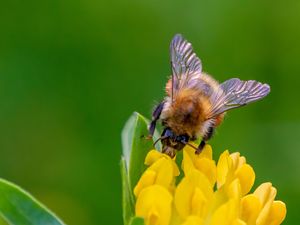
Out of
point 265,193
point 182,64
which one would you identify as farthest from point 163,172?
point 182,64

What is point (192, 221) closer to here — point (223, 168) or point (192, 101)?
point (223, 168)

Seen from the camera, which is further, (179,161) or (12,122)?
(12,122)

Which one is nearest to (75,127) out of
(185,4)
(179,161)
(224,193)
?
(185,4)

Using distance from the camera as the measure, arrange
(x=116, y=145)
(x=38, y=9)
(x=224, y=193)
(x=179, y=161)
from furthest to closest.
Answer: (x=38, y=9)
(x=116, y=145)
(x=179, y=161)
(x=224, y=193)

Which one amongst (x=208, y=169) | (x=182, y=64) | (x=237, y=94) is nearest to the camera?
(x=208, y=169)

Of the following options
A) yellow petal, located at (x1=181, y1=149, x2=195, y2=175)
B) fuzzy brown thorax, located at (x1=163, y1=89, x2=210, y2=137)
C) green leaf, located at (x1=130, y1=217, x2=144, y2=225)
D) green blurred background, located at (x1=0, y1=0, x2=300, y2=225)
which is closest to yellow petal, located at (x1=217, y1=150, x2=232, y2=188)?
yellow petal, located at (x1=181, y1=149, x2=195, y2=175)

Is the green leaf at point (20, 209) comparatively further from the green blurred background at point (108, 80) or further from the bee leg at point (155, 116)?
the green blurred background at point (108, 80)

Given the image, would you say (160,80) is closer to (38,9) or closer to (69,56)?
(69,56)
